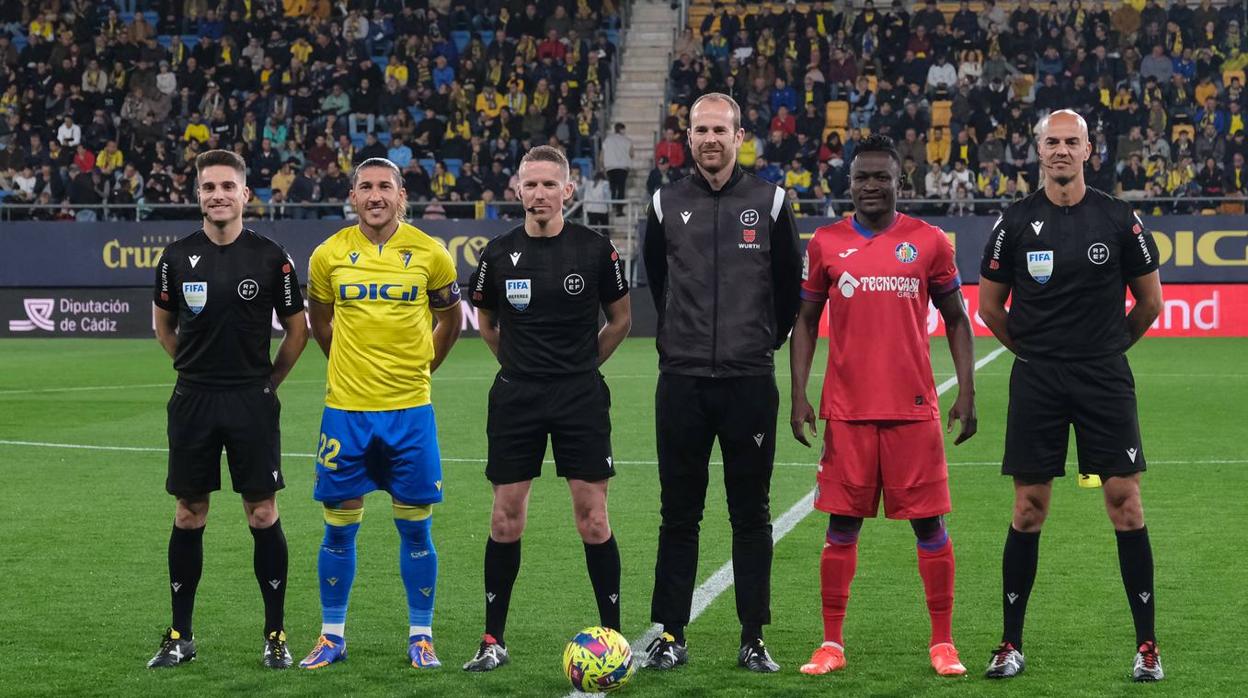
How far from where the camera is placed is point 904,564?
8.09 metres

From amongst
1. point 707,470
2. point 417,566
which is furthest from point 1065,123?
point 417,566

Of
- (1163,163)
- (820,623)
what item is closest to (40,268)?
(1163,163)

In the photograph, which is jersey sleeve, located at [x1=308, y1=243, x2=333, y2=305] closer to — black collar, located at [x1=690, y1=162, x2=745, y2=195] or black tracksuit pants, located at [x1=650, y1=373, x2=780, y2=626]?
black tracksuit pants, located at [x1=650, y1=373, x2=780, y2=626]

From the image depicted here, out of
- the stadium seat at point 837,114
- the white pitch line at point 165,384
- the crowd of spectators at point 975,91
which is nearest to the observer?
the white pitch line at point 165,384

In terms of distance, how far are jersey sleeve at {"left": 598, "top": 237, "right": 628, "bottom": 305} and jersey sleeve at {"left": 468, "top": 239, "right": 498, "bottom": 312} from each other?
0.41 metres

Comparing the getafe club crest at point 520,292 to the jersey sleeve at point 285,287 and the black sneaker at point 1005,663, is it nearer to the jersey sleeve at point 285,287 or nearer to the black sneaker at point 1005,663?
the jersey sleeve at point 285,287

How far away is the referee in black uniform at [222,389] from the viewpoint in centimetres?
624

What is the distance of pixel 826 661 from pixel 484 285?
1.91m

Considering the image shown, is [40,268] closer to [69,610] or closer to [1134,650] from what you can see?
[69,610]

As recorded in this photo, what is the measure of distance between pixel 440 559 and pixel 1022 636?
3.13 metres

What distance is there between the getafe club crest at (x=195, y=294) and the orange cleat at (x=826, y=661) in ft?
8.64

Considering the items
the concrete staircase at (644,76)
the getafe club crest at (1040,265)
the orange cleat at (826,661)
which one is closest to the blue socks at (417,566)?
the orange cleat at (826,661)

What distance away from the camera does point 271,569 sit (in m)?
6.32

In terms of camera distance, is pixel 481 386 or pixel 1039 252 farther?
pixel 481 386
